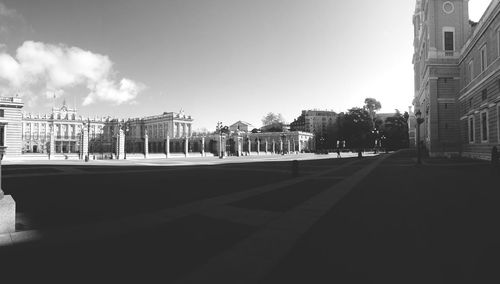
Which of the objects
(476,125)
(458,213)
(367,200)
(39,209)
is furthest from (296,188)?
(476,125)

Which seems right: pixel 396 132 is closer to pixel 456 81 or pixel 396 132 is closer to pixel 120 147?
pixel 456 81

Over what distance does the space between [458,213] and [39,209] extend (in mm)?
10453

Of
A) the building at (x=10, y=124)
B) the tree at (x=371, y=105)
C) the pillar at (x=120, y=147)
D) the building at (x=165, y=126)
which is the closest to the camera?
the building at (x=10, y=124)

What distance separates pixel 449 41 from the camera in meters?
39.8

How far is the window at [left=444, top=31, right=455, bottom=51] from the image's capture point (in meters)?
39.6

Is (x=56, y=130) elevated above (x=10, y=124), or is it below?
above

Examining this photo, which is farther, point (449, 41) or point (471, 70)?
point (449, 41)

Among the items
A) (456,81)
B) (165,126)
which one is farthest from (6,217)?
(165,126)

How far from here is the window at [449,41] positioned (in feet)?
130

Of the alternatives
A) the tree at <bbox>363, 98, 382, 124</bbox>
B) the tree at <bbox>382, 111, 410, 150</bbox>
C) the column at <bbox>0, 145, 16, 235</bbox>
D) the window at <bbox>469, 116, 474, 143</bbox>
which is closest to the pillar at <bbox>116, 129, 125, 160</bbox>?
the column at <bbox>0, 145, 16, 235</bbox>

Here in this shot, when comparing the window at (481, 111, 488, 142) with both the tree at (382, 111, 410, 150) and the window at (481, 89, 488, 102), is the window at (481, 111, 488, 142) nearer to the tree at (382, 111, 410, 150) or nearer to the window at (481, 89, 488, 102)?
the window at (481, 89, 488, 102)

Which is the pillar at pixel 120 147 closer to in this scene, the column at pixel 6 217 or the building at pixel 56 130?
the column at pixel 6 217

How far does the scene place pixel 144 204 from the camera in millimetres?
8961

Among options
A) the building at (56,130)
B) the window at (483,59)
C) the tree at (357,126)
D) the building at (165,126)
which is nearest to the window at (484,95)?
the window at (483,59)
